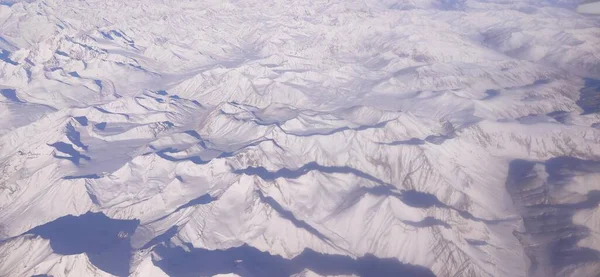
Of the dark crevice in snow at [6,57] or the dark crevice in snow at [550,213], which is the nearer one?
the dark crevice in snow at [550,213]

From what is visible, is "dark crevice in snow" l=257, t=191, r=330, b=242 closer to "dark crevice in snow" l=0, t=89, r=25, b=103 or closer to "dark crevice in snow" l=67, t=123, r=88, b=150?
"dark crevice in snow" l=67, t=123, r=88, b=150

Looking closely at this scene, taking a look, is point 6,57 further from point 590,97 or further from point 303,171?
point 590,97

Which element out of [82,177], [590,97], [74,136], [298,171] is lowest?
[590,97]

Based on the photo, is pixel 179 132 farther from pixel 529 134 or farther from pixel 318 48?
pixel 318 48

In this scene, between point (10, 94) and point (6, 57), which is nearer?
point (10, 94)

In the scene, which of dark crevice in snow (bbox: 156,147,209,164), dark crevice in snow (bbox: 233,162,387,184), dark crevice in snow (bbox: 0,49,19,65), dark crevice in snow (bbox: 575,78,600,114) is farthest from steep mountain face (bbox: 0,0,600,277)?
dark crevice in snow (bbox: 0,49,19,65)

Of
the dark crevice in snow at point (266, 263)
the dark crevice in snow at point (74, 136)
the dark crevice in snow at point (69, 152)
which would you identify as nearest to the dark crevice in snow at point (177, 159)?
the dark crevice in snow at point (69, 152)

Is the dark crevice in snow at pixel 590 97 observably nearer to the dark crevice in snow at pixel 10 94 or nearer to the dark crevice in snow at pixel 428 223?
the dark crevice in snow at pixel 428 223

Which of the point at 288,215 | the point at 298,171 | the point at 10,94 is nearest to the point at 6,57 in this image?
the point at 10,94
